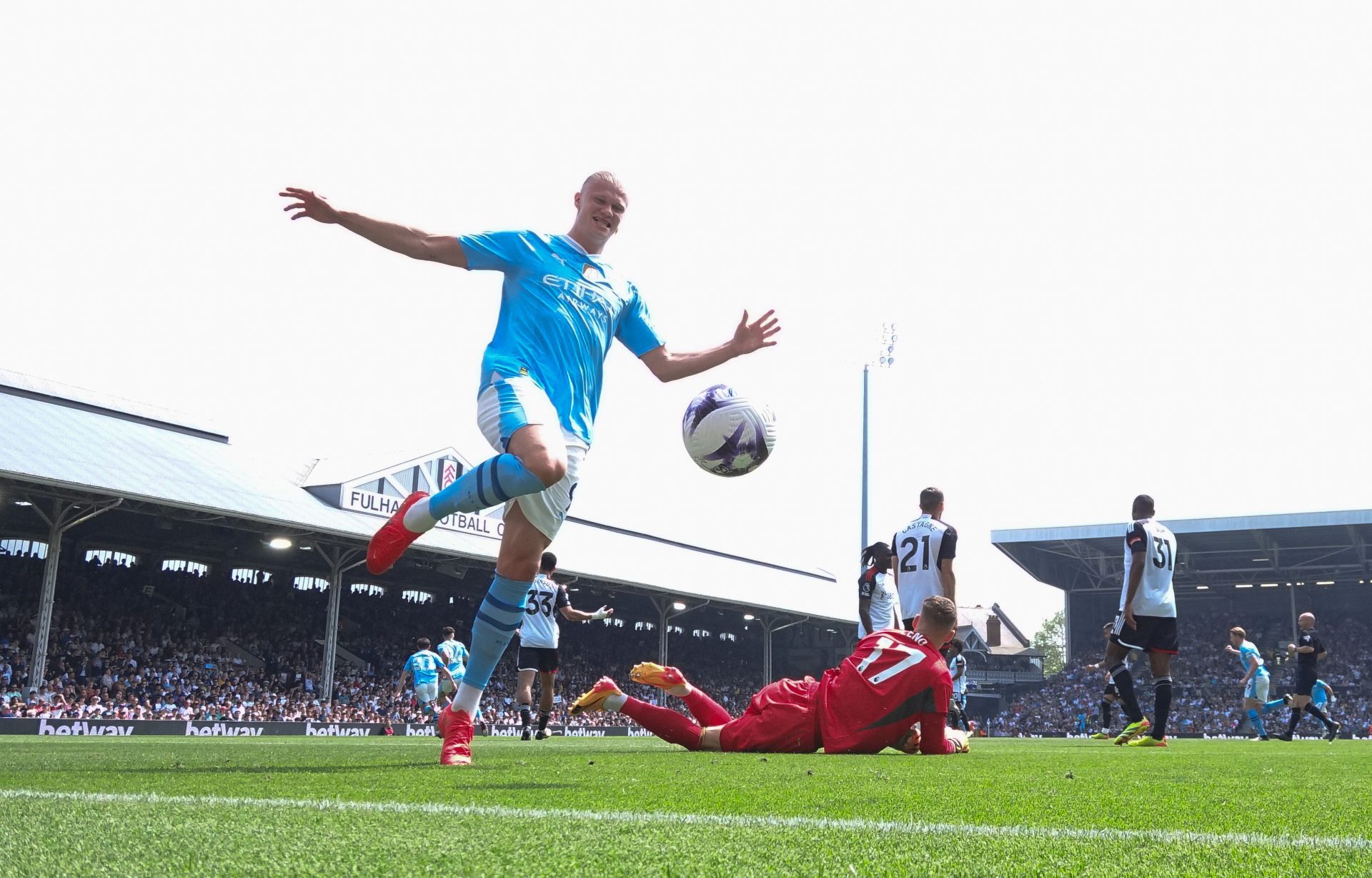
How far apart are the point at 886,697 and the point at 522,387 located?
98.8 inches

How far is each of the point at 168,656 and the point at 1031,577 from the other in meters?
31.9

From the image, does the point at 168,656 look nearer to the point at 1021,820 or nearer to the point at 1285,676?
the point at 1021,820

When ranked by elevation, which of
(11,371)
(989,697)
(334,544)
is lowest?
(989,697)

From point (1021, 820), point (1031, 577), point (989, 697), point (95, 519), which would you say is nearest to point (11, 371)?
point (95, 519)

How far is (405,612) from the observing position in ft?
115

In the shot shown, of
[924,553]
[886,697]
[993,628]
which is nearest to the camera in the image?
[886,697]

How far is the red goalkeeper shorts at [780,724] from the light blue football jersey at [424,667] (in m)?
11.3

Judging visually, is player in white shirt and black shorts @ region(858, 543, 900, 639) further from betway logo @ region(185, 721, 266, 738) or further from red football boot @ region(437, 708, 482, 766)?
betway logo @ region(185, 721, 266, 738)

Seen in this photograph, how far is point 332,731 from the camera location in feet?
71.6

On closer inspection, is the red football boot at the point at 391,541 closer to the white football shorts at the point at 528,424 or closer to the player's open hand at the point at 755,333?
the white football shorts at the point at 528,424

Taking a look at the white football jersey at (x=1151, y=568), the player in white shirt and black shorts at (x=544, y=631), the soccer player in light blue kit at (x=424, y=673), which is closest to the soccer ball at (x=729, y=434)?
the white football jersey at (x=1151, y=568)

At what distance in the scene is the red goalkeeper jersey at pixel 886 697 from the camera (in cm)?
550

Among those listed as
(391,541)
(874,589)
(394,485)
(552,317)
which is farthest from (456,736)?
(394,485)

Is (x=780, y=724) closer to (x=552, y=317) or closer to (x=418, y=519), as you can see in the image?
(x=418, y=519)
